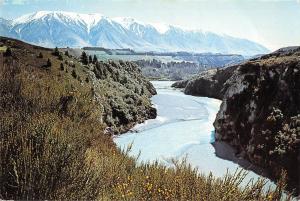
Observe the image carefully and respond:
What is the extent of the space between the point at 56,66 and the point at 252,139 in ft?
58.5

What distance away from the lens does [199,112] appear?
53844 millimetres


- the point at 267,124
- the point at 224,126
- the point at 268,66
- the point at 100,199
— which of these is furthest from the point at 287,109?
the point at 100,199

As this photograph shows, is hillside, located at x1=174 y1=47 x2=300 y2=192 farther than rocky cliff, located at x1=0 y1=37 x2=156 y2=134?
No

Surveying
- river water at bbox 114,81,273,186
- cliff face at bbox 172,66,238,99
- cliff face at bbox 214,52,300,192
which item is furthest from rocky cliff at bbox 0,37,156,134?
cliff face at bbox 172,66,238,99

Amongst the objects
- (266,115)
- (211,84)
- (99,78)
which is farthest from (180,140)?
(211,84)

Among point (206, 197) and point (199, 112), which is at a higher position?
point (206, 197)

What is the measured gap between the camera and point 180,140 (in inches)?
1373

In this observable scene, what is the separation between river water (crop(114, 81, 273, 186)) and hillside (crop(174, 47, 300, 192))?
5.30ft

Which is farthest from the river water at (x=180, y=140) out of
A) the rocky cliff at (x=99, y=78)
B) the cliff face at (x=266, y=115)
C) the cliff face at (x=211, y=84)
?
the cliff face at (x=211, y=84)

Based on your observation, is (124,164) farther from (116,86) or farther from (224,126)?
(116,86)

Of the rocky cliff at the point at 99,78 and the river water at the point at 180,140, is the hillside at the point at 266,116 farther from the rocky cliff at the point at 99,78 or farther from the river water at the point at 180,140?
the rocky cliff at the point at 99,78

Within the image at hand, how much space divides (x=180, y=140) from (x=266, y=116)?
818cm

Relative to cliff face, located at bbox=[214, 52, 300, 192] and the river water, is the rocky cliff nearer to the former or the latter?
the river water

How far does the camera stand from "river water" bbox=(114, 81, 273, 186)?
27052mm
